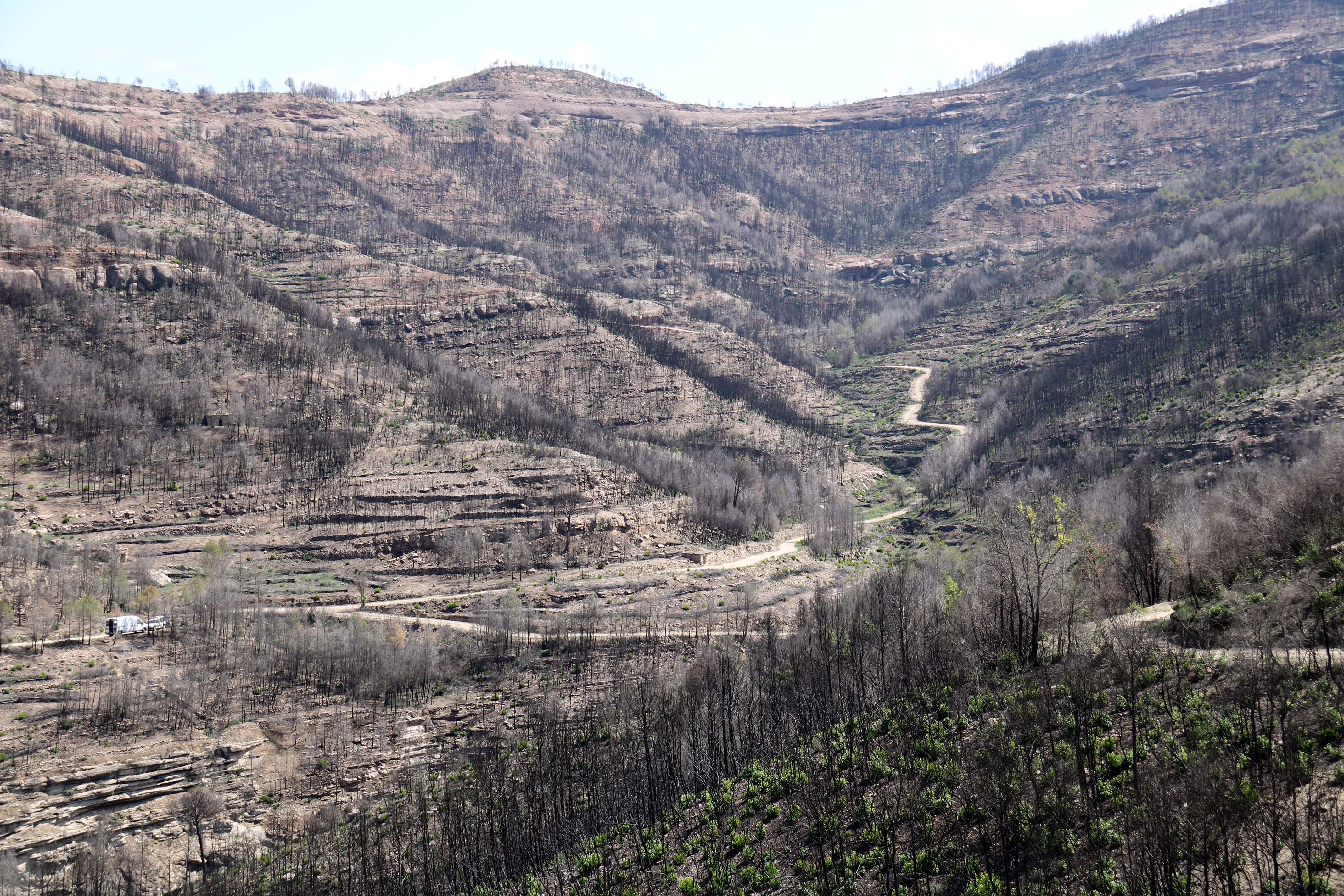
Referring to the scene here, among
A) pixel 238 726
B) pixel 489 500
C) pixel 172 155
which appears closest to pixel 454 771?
pixel 238 726

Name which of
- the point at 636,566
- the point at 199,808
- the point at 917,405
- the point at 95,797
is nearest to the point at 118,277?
the point at 636,566

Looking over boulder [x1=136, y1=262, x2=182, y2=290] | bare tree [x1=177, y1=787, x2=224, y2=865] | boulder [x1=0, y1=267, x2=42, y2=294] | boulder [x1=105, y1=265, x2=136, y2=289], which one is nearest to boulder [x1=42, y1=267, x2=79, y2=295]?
boulder [x1=0, y1=267, x2=42, y2=294]

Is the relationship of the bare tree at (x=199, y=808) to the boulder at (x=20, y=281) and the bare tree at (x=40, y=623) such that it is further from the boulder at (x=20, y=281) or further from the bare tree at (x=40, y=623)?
the boulder at (x=20, y=281)

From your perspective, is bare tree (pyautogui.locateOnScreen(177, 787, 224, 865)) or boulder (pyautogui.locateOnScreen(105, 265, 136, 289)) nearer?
bare tree (pyautogui.locateOnScreen(177, 787, 224, 865))

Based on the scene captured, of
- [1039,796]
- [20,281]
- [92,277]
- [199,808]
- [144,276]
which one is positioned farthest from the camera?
[144,276]

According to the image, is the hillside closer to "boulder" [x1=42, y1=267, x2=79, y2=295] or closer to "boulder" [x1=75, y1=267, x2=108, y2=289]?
"boulder" [x1=75, y1=267, x2=108, y2=289]

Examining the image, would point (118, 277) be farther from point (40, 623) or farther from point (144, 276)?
point (40, 623)

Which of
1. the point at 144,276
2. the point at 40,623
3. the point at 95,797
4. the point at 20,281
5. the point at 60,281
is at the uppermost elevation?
the point at 144,276

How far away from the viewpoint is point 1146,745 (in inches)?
1072

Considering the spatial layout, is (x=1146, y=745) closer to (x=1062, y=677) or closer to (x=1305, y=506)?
(x=1062, y=677)

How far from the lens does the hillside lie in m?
30.4

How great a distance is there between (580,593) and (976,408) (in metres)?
88.0

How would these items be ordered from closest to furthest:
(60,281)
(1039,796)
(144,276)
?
1. (1039,796)
2. (60,281)
3. (144,276)

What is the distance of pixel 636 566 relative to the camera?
10100cm
